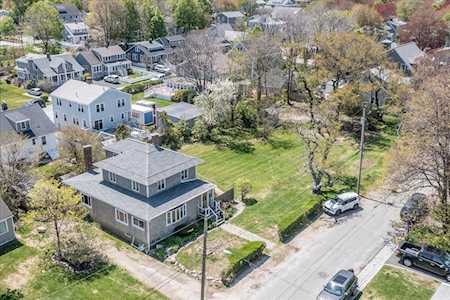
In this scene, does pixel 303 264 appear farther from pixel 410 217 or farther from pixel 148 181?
pixel 148 181

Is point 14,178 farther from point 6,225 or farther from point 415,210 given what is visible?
point 415,210

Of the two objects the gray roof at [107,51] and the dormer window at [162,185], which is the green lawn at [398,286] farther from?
the gray roof at [107,51]

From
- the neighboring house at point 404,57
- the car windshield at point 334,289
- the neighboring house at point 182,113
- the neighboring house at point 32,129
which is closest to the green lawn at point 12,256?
the neighboring house at point 32,129

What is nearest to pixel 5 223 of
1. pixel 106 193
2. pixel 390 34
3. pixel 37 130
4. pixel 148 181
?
pixel 106 193

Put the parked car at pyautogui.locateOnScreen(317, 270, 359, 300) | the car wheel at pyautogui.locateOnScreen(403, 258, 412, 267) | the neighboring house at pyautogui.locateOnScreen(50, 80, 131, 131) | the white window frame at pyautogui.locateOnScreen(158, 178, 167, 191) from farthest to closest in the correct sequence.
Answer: the neighboring house at pyautogui.locateOnScreen(50, 80, 131, 131), the white window frame at pyautogui.locateOnScreen(158, 178, 167, 191), the car wheel at pyautogui.locateOnScreen(403, 258, 412, 267), the parked car at pyautogui.locateOnScreen(317, 270, 359, 300)

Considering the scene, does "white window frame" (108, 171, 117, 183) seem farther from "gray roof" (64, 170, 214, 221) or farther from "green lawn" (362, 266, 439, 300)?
"green lawn" (362, 266, 439, 300)

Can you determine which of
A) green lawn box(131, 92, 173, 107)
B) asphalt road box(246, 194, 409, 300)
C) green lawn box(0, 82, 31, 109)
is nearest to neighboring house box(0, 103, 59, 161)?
green lawn box(131, 92, 173, 107)
